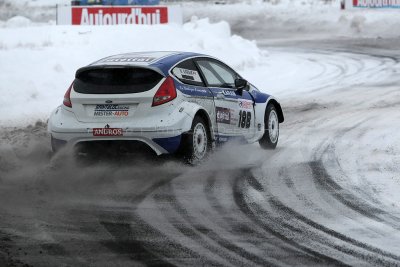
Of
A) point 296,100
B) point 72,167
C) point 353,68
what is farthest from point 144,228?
point 353,68

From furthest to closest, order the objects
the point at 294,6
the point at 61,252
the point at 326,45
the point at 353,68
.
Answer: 1. the point at 294,6
2. the point at 326,45
3. the point at 353,68
4. the point at 61,252

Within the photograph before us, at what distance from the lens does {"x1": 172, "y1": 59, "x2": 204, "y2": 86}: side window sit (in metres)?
11.5

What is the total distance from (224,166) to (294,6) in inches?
1679

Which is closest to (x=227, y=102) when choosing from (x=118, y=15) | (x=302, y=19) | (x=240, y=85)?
(x=240, y=85)

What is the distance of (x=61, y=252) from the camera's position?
722cm

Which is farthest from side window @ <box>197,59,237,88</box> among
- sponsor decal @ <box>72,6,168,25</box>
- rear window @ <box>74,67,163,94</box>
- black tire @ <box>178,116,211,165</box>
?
sponsor decal @ <box>72,6,168,25</box>

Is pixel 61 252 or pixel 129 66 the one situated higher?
pixel 129 66

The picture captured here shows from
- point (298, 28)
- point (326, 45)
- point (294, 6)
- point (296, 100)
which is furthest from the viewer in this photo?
point (294, 6)

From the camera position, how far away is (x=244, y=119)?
1250 centimetres

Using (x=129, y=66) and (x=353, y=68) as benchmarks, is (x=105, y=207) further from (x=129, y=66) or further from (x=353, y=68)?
(x=353, y=68)

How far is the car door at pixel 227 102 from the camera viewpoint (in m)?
12.0

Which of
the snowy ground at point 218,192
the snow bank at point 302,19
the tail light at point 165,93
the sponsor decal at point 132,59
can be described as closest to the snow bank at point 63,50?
the snowy ground at point 218,192

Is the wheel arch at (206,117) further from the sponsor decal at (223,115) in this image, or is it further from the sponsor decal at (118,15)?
the sponsor decal at (118,15)

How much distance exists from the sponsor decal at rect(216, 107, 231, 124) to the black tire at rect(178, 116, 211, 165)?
357 millimetres
